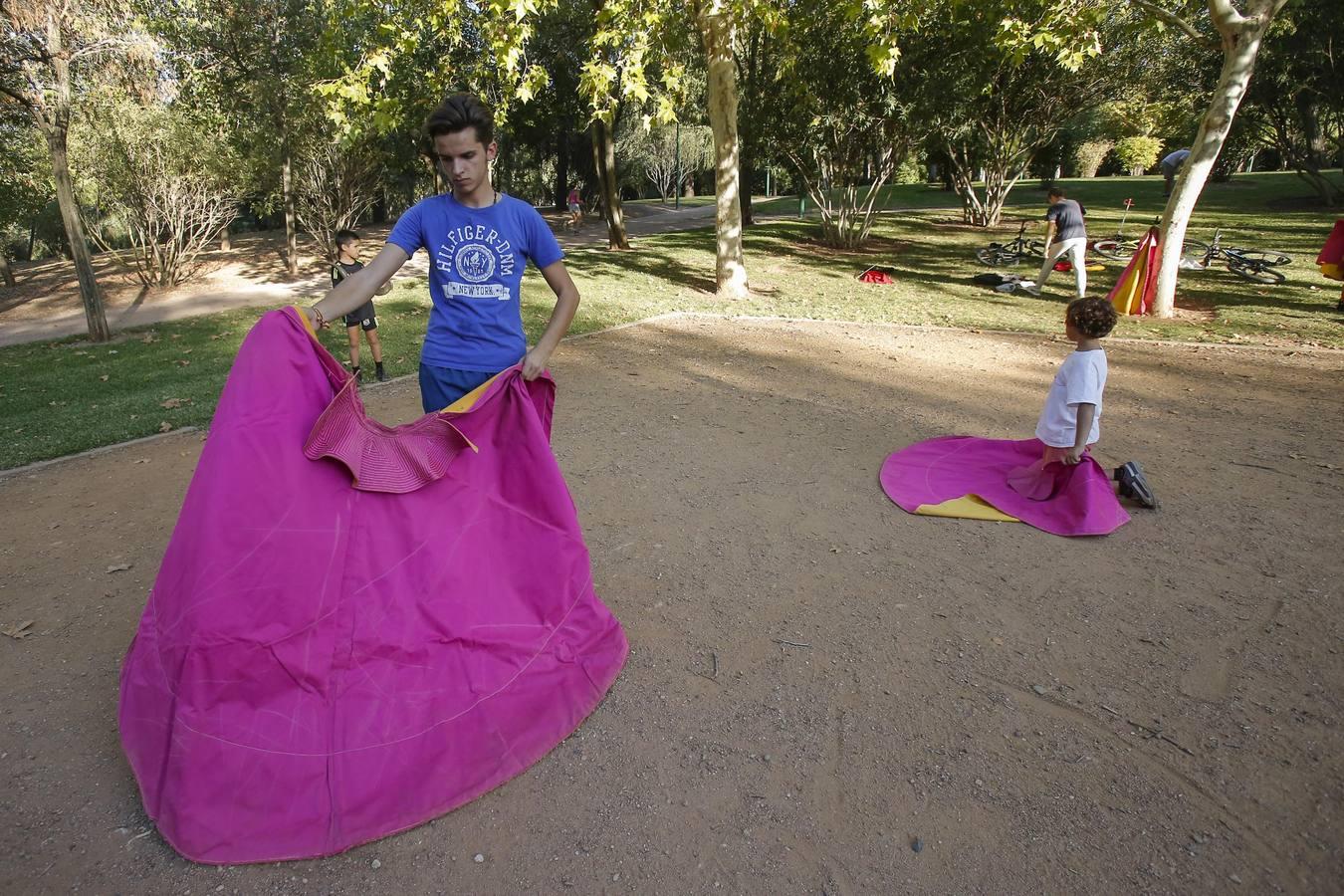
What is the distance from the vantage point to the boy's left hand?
3162 millimetres

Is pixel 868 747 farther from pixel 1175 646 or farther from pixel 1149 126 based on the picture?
pixel 1149 126

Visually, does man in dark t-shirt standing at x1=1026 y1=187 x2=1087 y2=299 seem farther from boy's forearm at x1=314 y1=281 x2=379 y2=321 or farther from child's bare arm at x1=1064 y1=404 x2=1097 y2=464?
boy's forearm at x1=314 y1=281 x2=379 y2=321

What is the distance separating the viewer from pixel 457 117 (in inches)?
116

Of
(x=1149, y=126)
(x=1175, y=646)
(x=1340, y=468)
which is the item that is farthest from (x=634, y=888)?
(x=1149, y=126)

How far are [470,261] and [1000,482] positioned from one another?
3857mm

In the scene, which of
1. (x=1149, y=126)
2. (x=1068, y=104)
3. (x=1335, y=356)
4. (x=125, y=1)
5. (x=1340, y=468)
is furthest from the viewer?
(x=1149, y=126)

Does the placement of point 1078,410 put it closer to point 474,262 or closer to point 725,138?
point 474,262

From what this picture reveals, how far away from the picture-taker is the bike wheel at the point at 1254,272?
1302 cm

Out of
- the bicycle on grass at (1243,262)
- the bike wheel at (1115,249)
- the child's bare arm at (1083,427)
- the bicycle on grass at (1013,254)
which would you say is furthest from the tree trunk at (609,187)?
the child's bare arm at (1083,427)

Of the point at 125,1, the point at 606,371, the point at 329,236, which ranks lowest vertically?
the point at 606,371

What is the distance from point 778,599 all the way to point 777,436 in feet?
8.48

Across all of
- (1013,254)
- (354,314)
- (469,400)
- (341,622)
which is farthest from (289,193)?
(341,622)

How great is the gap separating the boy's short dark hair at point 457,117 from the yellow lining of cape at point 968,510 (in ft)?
11.5

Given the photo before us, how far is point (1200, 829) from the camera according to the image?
8.32ft
